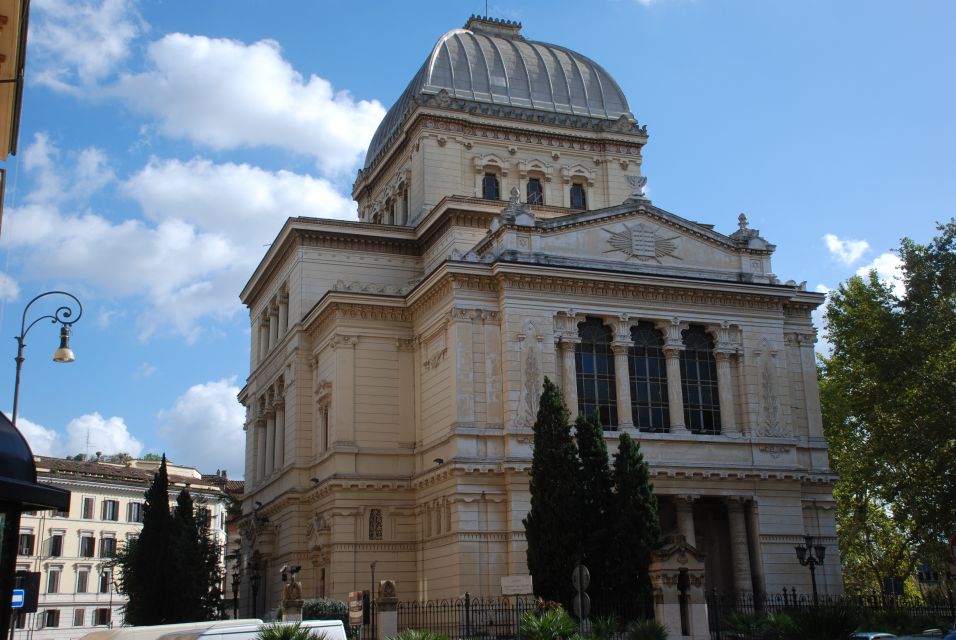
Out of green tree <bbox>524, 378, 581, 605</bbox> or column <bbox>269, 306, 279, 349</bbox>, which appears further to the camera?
column <bbox>269, 306, 279, 349</bbox>

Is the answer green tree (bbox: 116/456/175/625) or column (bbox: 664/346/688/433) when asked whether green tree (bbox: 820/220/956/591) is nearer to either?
column (bbox: 664/346/688/433)

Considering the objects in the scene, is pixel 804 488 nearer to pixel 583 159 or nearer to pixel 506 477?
pixel 506 477

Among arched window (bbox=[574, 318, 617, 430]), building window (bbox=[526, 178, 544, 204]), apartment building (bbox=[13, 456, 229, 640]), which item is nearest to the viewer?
arched window (bbox=[574, 318, 617, 430])

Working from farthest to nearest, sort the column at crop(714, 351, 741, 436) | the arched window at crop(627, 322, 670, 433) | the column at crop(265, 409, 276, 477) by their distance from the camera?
the column at crop(265, 409, 276, 477), the column at crop(714, 351, 741, 436), the arched window at crop(627, 322, 670, 433)

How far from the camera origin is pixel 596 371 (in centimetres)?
3869

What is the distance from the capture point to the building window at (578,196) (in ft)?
163

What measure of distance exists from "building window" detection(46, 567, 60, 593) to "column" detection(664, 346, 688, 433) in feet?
145

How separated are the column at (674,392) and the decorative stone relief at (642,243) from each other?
12.1 feet

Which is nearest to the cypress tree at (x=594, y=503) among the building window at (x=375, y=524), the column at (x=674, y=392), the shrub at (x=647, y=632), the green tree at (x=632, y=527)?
the green tree at (x=632, y=527)

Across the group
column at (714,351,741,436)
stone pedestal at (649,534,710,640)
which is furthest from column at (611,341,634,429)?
stone pedestal at (649,534,710,640)

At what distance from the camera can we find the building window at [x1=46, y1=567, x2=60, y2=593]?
64875 millimetres

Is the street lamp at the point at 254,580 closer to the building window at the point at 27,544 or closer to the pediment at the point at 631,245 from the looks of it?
the pediment at the point at 631,245

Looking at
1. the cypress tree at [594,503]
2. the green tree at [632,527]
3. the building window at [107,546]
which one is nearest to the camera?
the green tree at [632,527]

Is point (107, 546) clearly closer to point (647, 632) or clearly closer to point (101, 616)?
point (101, 616)
